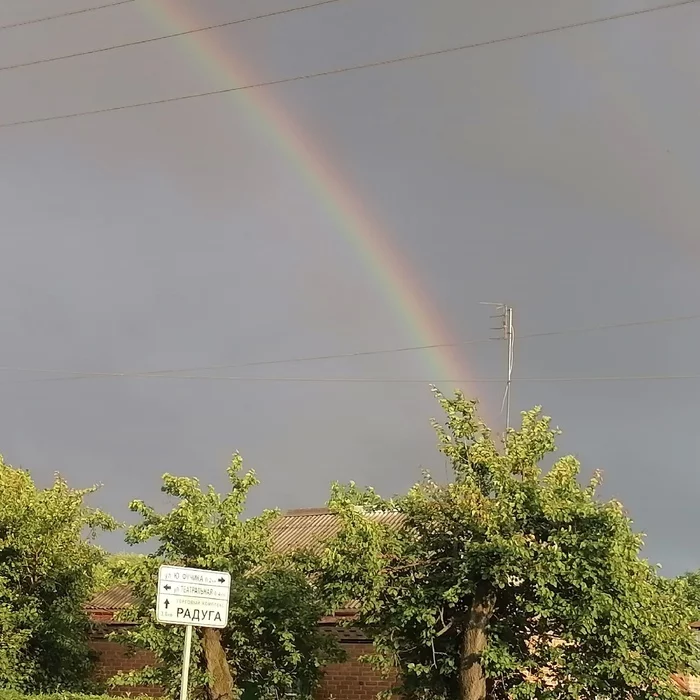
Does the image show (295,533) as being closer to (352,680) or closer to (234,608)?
(352,680)

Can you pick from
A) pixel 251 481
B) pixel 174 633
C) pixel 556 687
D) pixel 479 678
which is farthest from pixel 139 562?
pixel 556 687

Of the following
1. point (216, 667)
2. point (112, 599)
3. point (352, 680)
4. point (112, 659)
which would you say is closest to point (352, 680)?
point (352, 680)

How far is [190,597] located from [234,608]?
7.92 metres

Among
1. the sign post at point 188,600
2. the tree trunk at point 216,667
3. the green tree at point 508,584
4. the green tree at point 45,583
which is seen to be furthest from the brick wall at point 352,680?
the sign post at point 188,600

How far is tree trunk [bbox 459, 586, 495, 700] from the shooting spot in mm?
15000

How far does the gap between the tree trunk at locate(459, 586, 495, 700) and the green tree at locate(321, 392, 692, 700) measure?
0.8 inches

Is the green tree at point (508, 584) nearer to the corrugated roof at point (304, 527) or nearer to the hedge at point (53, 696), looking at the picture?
the hedge at point (53, 696)

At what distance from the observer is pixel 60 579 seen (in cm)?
2200

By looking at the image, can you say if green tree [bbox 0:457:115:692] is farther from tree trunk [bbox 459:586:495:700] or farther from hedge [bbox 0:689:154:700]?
tree trunk [bbox 459:586:495:700]

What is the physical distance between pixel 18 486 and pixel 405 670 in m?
11.5

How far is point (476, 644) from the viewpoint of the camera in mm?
14984

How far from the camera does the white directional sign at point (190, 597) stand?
8969mm

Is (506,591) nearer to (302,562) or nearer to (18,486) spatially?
(302,562)

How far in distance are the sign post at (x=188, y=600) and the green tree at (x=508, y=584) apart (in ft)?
19.8
